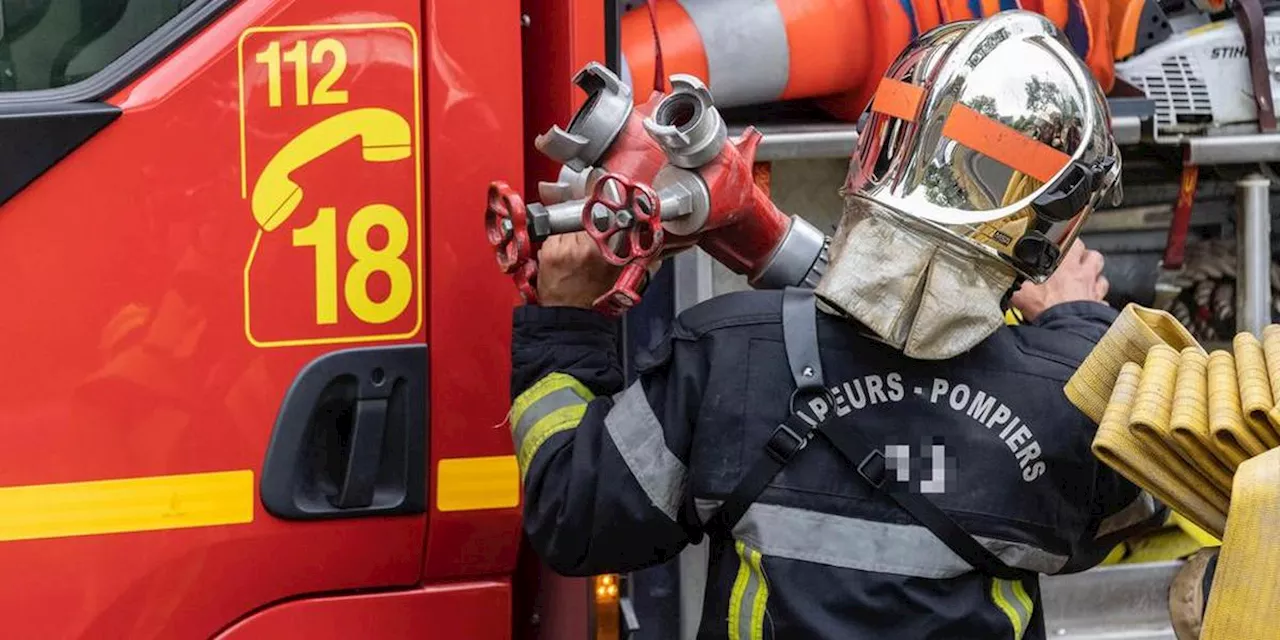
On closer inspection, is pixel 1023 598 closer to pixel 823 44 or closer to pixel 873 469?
pixel 873 469

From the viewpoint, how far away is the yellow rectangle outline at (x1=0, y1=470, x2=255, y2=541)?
1.90 m

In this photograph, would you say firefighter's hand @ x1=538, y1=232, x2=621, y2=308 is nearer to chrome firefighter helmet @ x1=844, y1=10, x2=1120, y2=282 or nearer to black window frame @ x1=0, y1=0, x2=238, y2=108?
chrome firefighter helmet @ x1=844, y1=10, x2=1120, y2=282

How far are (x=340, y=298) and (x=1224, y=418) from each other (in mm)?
1031

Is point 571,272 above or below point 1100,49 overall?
below

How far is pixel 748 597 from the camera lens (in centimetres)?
193

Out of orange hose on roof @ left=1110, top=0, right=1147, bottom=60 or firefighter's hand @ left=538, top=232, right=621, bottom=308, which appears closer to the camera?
firefighter's hand @ left=538, top=232, right=621, bottom=308

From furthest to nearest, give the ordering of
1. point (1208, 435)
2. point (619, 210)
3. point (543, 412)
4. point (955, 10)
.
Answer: point (955, 10) < point (543, 412) < point (619, 210) < point (1208, 435)

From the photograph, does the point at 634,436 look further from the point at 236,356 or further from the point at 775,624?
the point at 236,356

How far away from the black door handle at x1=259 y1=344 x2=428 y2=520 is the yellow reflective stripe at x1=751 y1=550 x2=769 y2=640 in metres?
0.45

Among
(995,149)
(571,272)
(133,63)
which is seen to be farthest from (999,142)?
(133,63)

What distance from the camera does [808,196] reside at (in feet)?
7.97

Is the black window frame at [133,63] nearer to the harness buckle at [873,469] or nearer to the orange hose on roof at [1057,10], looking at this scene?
the harness buckle at [873,469]

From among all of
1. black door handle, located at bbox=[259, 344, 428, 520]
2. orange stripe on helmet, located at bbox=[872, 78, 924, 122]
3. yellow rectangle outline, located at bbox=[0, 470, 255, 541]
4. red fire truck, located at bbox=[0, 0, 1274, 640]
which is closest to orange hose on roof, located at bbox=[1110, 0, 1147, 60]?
orange stripe on helmet, located at bbox=[872, 78, 924, 122]

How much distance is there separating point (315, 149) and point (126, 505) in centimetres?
48
